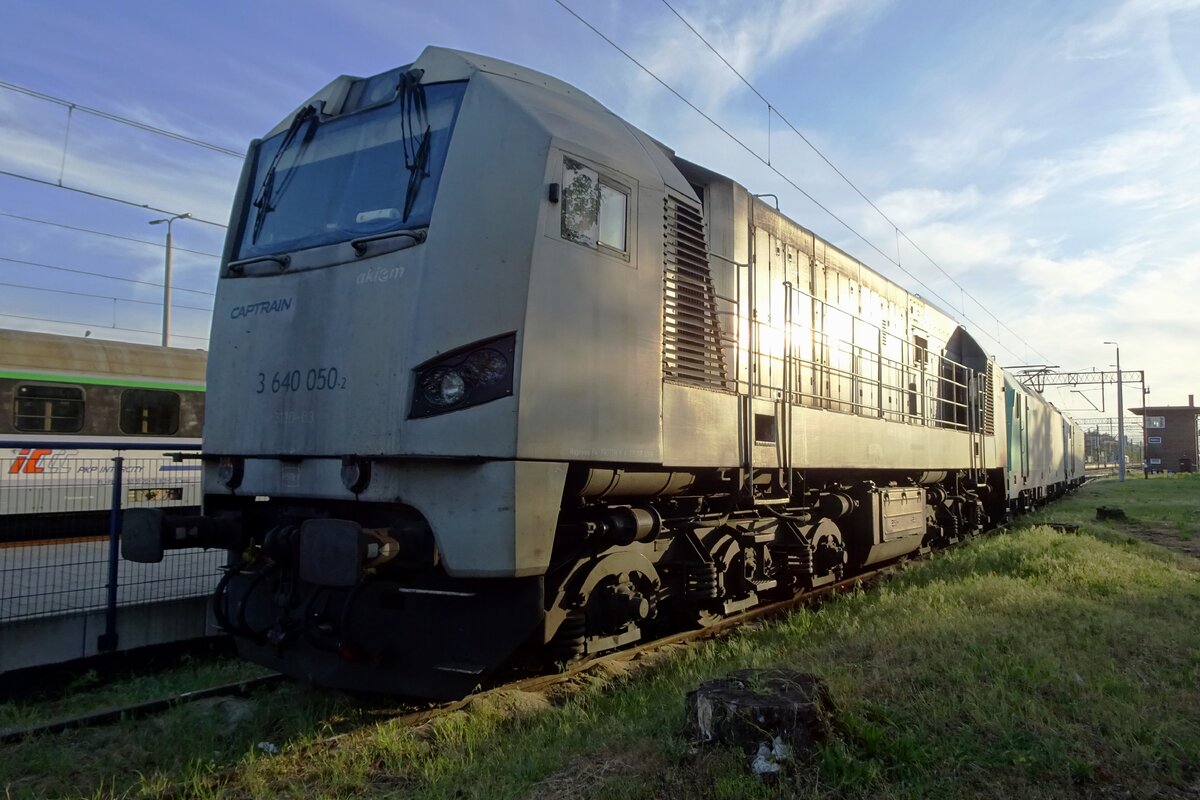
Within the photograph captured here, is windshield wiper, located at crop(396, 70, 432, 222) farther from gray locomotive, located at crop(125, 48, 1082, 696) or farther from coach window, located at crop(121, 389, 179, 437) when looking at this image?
coach window, located at crop(121, 389, 179, 437)

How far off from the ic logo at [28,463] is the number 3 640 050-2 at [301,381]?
18.9 ft

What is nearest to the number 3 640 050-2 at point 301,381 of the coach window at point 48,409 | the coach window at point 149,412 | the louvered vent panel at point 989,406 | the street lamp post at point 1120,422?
the coach window at point 48,409

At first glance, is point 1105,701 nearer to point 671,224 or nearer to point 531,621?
point 531,621

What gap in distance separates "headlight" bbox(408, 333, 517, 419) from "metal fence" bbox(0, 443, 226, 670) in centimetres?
232

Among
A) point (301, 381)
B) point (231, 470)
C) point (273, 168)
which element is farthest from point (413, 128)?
point (231, 470)

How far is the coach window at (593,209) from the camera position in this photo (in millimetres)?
4434

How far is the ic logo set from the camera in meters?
9.27

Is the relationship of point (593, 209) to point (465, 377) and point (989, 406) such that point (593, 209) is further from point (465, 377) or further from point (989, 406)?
point (989, 406)

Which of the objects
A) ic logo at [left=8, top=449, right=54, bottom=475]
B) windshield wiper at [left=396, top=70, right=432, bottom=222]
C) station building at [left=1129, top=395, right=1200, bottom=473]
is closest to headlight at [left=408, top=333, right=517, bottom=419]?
windshield wiper at [left=396, top=70, right=432, bottom=222]

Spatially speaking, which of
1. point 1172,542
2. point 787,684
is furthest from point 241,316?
point 1172,542

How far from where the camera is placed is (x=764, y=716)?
3605 mm

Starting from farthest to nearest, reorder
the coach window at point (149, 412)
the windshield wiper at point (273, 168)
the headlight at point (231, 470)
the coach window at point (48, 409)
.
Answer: the coach window at point (149, 412) < the coach window at point (48, 409) < the windshield wiper at point (273, 168) < the headlight at point (231, 470)

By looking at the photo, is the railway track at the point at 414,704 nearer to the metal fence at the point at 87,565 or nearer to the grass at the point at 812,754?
the grass at the point at 812,754

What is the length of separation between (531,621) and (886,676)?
2142 millimetres
